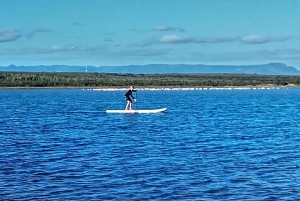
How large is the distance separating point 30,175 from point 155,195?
181 inches

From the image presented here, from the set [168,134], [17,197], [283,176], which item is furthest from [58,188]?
[168,134]

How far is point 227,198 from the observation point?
15.0m

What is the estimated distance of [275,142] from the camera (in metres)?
26.9

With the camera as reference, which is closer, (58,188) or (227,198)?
(227,198)

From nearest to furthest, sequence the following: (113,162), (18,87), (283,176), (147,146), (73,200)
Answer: (73,200), (283,176), (113,162), (147,146), (18,87)

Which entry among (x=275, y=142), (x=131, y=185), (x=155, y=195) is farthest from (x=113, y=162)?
(x=275, y=142)

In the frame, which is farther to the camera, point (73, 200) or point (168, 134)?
point (168, 134)

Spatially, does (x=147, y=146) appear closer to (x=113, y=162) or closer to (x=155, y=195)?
(x=113, y=162)

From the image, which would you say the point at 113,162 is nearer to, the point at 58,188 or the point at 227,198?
the point at 58,188

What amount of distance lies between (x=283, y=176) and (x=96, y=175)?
5.47 meters

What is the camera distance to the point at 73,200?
583 inches

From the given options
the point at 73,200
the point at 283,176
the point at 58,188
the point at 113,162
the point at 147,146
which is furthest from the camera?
the point at 147,146

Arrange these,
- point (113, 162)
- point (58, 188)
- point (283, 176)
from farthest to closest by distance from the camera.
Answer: point (113, 162), point (283, 176), point (58, 188)

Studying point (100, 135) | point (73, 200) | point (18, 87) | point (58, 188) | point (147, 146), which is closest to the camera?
point (73, 200)
